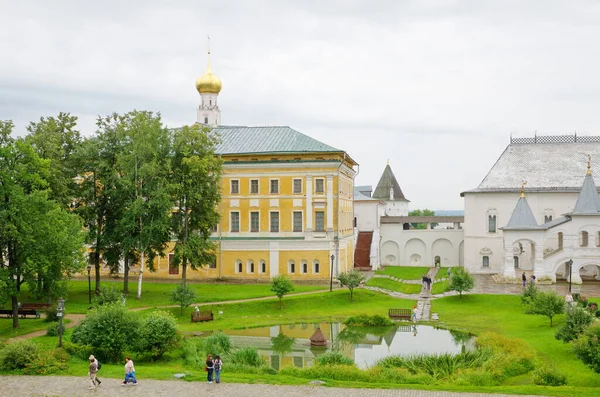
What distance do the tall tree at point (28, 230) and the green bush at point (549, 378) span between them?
20507mm

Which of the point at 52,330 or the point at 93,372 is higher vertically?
the point at 52,330

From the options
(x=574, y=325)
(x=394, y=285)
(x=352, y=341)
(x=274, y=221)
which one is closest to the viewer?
(x=574, y=325)

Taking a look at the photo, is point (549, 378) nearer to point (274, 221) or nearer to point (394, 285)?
point (394, 285)

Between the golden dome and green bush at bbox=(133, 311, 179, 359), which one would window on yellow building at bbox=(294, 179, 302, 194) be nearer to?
the golden dome

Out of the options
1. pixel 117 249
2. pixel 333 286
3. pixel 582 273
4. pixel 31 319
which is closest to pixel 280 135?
pixel 333 286

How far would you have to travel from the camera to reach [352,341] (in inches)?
1101

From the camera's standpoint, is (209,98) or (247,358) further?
(209,98)

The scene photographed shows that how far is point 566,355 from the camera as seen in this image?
78.0 ft

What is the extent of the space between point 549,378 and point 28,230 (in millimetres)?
21682

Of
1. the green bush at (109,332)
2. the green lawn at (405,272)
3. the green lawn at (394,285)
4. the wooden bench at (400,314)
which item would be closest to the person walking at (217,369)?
the green bush at (109,332)

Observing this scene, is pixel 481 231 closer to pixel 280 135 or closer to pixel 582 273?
pixel 582 273

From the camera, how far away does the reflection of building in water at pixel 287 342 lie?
24641 millimetres

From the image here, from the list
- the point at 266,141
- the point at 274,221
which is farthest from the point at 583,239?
the point at 266,141

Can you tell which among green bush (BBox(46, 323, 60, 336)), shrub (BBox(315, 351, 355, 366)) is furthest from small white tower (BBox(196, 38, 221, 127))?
shrub (BBox(315, 351, 355, 366))
